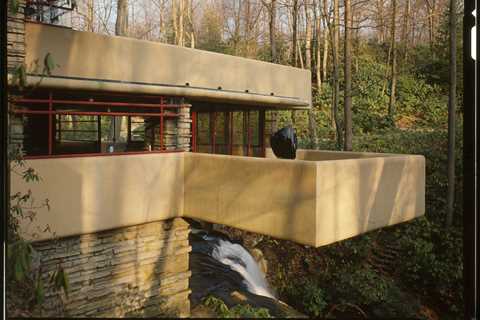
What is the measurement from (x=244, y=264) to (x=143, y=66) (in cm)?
579

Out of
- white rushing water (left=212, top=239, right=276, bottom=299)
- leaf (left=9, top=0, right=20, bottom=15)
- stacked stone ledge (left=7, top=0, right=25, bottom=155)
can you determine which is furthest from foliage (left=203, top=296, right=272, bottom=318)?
leaf (left=9, top=0, right=20, bottom=15)

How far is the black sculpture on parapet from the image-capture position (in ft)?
25.8

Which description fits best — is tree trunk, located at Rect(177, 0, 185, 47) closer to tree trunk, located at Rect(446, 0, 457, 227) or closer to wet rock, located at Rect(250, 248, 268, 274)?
wet rock, located at Rect(250, 248, 268, 274)

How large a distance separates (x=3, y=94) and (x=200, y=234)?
840 cm

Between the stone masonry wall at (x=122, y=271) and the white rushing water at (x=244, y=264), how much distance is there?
225cm

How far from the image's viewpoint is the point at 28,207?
207 inches

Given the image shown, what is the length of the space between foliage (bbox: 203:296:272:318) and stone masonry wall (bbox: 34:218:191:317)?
1.87ft

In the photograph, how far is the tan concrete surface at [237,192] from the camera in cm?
544

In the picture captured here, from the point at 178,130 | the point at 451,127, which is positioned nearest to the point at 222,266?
the point at 178,130

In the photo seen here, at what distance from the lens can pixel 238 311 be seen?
22.9 feet

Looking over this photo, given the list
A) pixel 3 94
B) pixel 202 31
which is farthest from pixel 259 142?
pixel 202 31

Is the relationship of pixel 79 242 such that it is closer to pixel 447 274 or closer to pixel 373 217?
pixel 373 217

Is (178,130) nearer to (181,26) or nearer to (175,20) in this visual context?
(181,26)

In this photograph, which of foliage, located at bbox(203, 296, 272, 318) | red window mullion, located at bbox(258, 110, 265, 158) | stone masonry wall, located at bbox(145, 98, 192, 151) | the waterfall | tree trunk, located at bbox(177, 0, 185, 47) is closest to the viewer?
foliage, located at bbox(203, 296, 272, 318)
